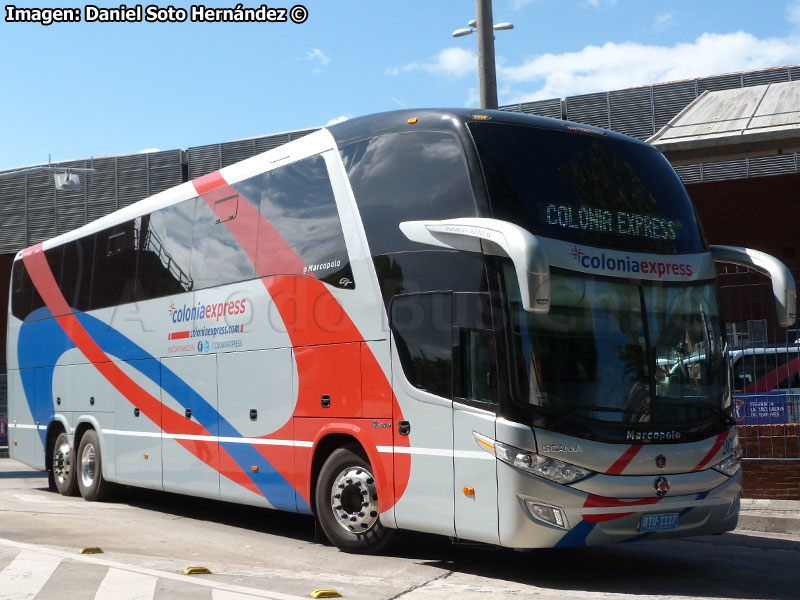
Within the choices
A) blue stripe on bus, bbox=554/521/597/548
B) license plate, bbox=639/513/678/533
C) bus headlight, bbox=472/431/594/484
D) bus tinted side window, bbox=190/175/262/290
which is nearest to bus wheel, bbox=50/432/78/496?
bus tinted side window, bbox=190/175/262/290

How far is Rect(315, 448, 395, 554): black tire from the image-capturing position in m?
9.41

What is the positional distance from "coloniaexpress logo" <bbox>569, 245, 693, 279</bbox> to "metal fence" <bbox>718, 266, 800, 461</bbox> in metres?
3.52

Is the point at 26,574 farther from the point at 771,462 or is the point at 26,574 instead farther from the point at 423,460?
the point at 771,462

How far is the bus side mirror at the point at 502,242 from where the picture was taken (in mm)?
7324

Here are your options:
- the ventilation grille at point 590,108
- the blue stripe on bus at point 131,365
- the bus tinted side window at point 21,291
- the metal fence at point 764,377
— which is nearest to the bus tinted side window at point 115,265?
the blue stripe on bus at point 131,365

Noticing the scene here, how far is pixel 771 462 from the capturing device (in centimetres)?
1246

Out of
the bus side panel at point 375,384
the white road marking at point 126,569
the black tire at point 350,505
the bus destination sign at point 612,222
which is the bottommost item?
the white road marking at point 126,569

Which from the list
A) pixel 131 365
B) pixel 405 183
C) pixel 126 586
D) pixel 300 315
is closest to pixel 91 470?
pixel 131 365

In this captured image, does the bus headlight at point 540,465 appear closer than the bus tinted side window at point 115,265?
Yes

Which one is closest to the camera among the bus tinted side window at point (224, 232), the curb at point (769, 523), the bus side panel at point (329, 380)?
the bus side panel at point (329, 380)

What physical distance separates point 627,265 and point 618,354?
0.79m

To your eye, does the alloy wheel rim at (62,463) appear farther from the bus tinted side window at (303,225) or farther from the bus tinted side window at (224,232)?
the bus tinted side window at (303,225)

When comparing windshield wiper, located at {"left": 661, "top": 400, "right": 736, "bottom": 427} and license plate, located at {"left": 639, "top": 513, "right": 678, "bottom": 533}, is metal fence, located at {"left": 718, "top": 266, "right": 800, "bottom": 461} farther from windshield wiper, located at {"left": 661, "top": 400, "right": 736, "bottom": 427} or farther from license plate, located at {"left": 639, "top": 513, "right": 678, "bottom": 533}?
license plate, located at {"left": 639, "top": 513, "right": 678, "bottom": 533}

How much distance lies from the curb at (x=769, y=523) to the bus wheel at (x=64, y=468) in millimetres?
9700
